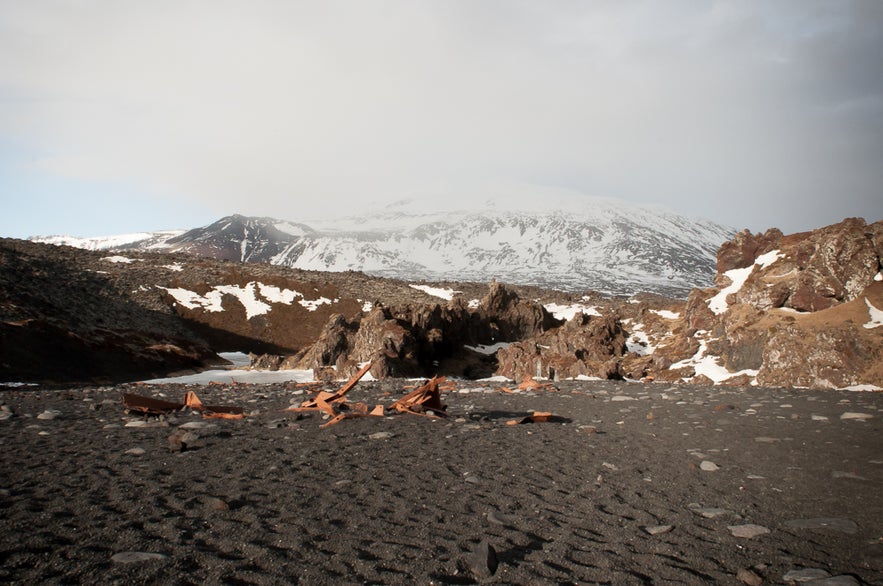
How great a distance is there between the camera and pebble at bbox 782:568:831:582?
3393 mm

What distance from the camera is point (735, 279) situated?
2492 cm

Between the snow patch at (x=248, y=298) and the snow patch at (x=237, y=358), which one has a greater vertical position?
the snow patch at (x=248, y=298)

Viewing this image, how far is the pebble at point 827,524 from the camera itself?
4309 mm

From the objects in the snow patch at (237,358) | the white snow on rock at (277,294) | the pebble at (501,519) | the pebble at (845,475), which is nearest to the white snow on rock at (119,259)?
the white snow on rock at (277,294)

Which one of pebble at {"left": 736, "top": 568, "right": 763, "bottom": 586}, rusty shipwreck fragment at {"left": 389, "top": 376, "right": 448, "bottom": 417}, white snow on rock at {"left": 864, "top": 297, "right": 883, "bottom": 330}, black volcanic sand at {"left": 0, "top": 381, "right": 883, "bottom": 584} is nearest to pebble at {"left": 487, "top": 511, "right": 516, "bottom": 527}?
black volcanic sand at {"left": 0, "top": 381, "right": 883, "bottom": 584}

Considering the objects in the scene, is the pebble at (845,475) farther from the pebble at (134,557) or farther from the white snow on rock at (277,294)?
the white snow on rock at (277,294)

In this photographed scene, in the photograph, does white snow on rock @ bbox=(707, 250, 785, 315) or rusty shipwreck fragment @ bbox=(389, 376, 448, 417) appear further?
white snow on rock @ bbox=(707, 250, 785, 315)

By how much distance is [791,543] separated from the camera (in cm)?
405

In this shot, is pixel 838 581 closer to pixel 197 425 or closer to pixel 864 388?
pixel 197 425

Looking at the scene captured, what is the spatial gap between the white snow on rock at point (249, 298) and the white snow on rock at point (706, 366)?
42448mm

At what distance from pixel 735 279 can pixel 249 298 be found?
4992cm

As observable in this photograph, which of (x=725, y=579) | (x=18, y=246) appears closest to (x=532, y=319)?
(x=725, y=579)

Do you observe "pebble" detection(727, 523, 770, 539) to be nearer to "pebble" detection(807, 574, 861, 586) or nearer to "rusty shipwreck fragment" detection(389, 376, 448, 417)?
"pebble" detection(807, 574, 861, 586)

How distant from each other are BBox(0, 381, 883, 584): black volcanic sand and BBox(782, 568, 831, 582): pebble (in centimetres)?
5
